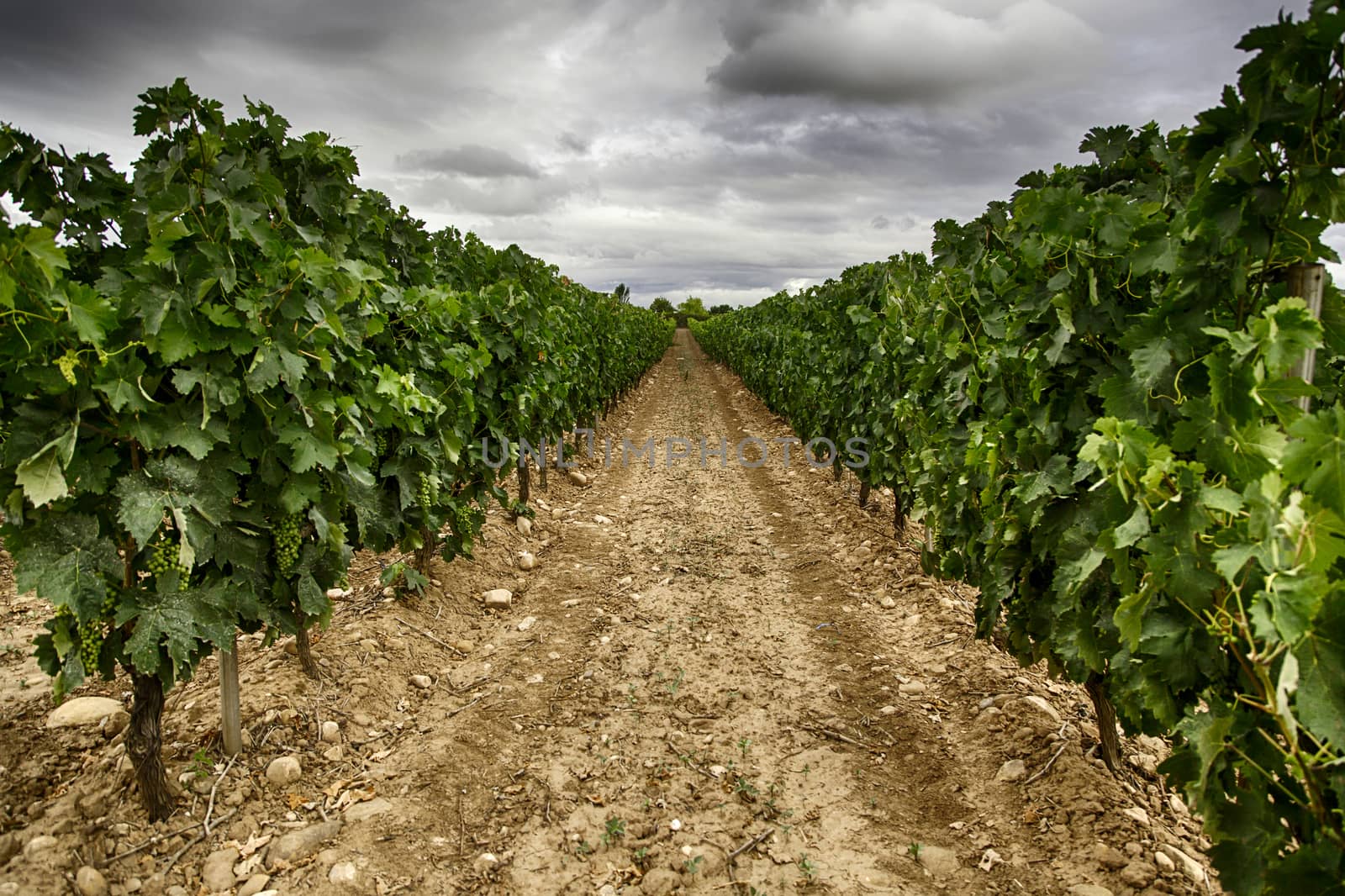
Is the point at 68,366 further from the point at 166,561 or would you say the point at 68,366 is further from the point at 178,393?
the point at 166,561

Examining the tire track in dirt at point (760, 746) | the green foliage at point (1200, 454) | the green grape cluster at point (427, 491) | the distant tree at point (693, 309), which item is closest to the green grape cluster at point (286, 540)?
the tire track in dirt at point (760, 746)

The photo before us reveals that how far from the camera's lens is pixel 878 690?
4.39 meters

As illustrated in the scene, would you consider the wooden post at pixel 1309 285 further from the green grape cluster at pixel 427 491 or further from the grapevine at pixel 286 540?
the green grape cluster at pixel 427 491

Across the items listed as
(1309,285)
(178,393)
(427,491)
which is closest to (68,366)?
(178,393)

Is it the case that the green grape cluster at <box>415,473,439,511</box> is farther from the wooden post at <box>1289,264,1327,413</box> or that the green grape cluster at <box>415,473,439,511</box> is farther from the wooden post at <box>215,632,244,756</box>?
the wooden post at <box>1289,264,1327,413</box>

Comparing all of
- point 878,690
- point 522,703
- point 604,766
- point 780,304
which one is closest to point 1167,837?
point 878,690

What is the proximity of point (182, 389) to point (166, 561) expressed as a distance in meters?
0.64

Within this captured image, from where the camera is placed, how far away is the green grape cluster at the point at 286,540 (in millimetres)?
3186

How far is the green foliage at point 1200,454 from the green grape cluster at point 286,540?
121 inches

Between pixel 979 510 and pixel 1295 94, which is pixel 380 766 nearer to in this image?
pixel 979 510

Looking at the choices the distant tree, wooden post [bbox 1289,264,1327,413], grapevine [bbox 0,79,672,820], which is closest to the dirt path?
grapevine [bbox 0,79,672,820]

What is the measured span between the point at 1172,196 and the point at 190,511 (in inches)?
169

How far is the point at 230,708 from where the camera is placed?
338 cm

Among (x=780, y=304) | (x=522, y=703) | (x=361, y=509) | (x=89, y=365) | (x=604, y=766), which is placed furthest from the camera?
(x=780, y=304)
